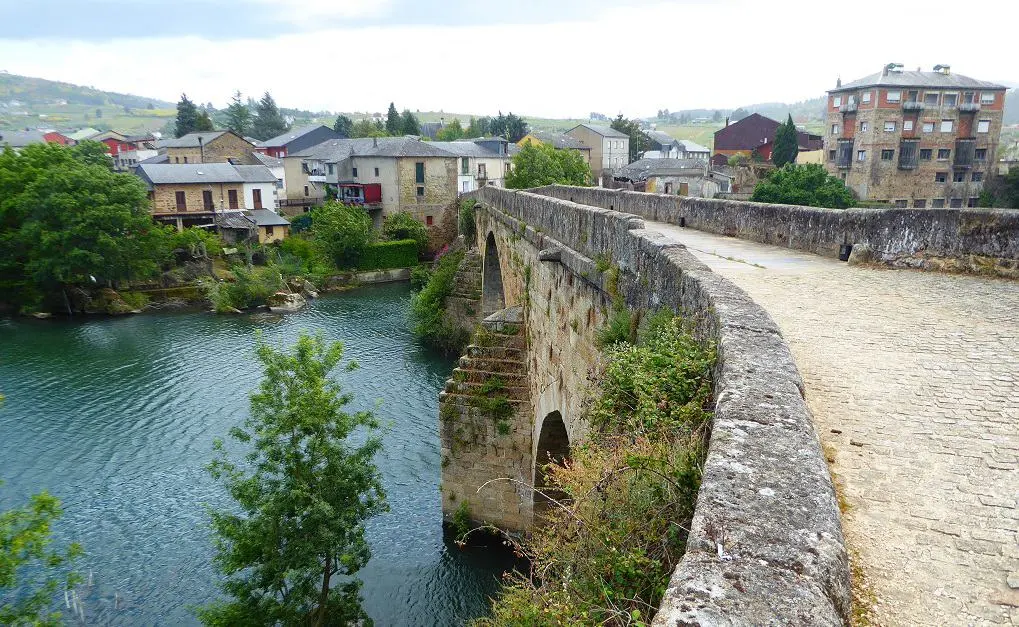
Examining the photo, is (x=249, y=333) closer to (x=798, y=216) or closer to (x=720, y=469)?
(x=798, y=216)

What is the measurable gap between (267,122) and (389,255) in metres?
81.3

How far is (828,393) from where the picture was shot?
4.95m

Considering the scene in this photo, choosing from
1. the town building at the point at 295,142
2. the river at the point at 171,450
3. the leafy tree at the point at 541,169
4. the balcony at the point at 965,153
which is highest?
the town building at the point at 295,142

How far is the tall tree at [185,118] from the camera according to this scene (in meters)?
78.8

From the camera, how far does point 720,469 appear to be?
2.92 m

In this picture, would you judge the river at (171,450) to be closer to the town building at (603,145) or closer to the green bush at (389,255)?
the green bush at (389,255)

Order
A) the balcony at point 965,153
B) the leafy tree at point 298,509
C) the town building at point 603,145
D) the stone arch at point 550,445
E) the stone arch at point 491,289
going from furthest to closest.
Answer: the town building at point 603,145 < the balcony at point 965,153 < the stone arch at point 491,289 < the stone arch at point 550,445 < the leafy tree at point 298,509

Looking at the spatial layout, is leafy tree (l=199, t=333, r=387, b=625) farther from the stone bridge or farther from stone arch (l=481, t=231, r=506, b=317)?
stone arch (l=481, t=231, r=506, b=317)

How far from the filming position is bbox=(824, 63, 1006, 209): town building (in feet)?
161

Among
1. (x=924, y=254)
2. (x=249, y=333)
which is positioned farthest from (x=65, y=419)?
(x=924, y=254)

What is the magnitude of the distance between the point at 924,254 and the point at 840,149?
47.9 metres

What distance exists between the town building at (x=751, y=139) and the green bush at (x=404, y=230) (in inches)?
1486

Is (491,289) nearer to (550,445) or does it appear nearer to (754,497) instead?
(550,445)

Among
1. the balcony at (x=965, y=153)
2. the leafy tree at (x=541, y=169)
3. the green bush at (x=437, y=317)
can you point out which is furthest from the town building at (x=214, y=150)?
the balcony at (x=965, y=153)
